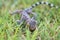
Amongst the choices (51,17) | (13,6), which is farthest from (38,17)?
(13,6)

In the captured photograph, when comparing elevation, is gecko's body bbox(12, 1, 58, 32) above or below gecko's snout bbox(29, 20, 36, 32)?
above

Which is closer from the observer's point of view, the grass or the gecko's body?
the grass

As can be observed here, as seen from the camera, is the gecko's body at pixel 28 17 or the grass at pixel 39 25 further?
the gecko's body at pixel 28 17

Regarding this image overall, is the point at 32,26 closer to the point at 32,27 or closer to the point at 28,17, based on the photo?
the point at 32,27

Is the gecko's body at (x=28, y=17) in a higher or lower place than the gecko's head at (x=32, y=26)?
higher

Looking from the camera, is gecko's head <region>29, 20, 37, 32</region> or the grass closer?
the grass

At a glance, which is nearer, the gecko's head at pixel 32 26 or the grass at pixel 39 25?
the grass at pixel 39 25

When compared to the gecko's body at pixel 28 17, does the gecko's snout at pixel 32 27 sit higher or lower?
lower

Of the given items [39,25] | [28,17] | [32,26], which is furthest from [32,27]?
[28,17]
